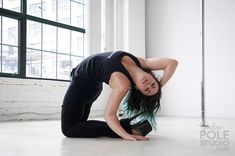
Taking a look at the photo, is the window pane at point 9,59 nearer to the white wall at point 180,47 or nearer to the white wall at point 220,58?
the white wall at point 180,47

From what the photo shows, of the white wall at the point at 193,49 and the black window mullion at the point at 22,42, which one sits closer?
the black window mullion at the point at 22,42

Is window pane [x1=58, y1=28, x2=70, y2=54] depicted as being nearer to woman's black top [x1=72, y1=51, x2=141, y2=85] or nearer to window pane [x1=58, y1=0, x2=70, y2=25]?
window pane [x1=58, y1=0, x2=70, y2=25]

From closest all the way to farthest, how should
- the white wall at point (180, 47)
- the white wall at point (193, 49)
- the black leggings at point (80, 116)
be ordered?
1. the black leggings at point (80, 116)
2. the white wall at point (193, 49)
3. the white wall at point (180, 47)

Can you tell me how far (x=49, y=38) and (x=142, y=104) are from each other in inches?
131

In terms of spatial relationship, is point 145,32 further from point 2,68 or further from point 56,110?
point 2,68

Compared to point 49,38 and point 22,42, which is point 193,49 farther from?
point 22,42

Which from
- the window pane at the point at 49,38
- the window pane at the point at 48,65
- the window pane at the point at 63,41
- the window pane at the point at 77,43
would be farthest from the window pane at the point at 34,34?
the window pane at the point at 77,43

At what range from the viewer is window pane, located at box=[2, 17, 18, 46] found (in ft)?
15.4

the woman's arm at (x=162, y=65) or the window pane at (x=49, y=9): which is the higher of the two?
the window pane at (x=49, y=9)

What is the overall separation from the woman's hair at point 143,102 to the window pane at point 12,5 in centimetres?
301

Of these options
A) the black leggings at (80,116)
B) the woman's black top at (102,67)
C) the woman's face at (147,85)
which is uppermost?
the woman's black top at (102,67)

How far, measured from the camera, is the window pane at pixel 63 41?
5539 mm

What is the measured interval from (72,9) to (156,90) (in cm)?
389

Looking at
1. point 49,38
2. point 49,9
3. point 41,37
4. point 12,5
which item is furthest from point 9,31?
point 49,9
